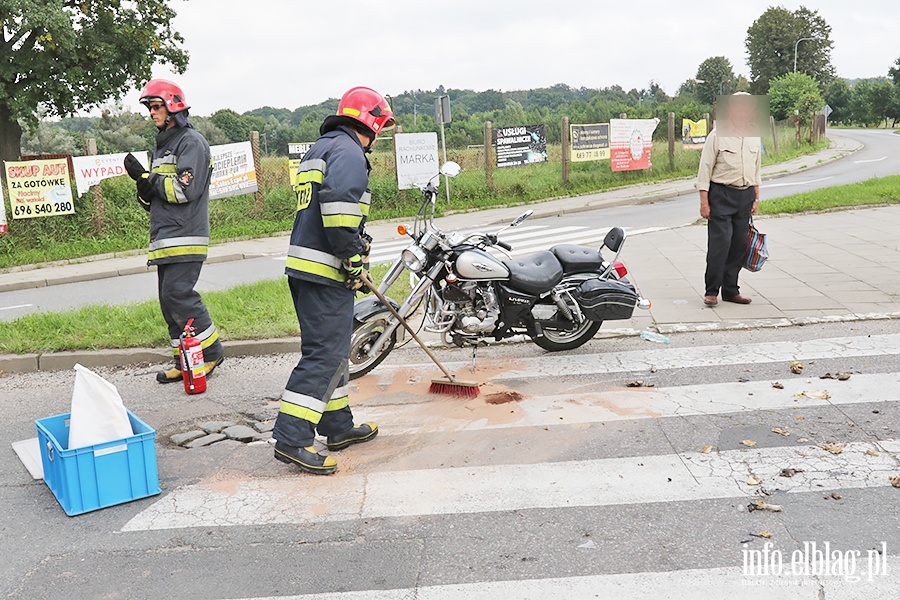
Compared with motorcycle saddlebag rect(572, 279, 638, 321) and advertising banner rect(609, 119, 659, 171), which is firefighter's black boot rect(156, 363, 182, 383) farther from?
advertising banner rect(609, 119, 659, 171)

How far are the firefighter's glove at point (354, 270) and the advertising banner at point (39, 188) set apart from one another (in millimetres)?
12915

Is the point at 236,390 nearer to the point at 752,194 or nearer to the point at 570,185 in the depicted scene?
the point at 752,194

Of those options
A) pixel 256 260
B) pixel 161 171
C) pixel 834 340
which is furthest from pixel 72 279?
pixel 834 340

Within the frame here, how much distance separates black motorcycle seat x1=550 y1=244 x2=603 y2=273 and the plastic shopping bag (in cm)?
372

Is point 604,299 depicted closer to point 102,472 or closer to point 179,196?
point 179,196

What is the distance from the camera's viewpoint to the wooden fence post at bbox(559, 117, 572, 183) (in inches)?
884

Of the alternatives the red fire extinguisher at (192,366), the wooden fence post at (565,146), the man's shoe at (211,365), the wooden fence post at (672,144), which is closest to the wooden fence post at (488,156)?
the wooden fence post at (565,146)

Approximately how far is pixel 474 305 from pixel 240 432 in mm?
2033

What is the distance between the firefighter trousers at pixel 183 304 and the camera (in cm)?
659

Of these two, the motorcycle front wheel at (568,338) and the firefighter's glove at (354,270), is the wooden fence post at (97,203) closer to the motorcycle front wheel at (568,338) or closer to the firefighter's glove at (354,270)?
the motorcycle front wheel at (568,338)

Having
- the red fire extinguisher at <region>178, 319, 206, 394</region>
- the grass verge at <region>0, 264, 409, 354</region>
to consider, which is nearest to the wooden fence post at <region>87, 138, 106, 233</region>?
the grass verge at <region>0, 264, 409, 354</region>

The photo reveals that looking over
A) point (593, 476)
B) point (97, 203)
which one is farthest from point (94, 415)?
point (97, 203)

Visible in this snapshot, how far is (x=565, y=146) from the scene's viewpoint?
22.8 m

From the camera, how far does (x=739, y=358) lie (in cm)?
650
